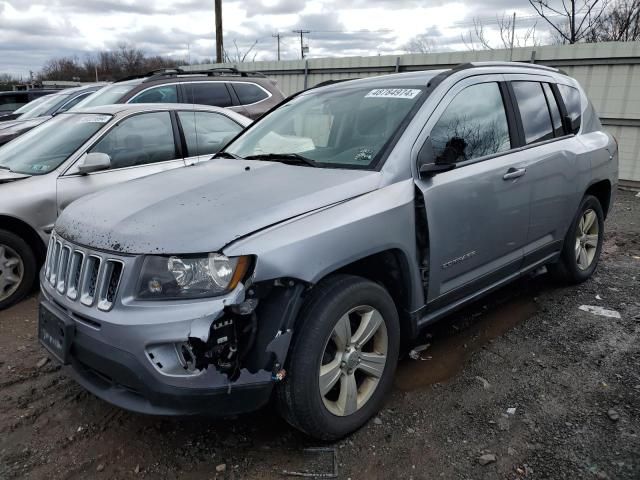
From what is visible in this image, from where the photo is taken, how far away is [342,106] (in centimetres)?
354

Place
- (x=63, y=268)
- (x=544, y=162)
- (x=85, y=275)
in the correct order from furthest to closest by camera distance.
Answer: (x=544, y=162) < (x=63, y=268) < (x=85, y=275)

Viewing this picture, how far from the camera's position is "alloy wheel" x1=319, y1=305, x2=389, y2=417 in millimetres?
2547

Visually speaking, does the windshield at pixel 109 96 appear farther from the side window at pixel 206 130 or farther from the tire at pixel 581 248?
the tire at pixel 581 248

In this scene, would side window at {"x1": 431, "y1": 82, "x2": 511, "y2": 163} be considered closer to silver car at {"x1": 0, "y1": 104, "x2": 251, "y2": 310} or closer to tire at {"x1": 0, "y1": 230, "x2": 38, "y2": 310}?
silver car at {"x1": 0, "y1": 104, "x2": 251, "y2": 310}

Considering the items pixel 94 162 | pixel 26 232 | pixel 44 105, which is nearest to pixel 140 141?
pixel 94 162

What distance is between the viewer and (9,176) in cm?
455

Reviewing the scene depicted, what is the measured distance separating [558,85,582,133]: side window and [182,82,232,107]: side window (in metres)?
5.26

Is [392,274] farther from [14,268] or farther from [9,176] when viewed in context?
[9,176]

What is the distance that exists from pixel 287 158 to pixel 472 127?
3.98 ft

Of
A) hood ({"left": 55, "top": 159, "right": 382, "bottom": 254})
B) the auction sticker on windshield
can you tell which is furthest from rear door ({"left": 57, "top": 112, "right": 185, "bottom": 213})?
the auction sticker on windshield

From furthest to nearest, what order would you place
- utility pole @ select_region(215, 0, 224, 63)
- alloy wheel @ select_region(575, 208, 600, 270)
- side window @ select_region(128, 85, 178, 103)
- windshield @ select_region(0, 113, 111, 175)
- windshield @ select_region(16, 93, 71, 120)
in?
1. utility pole @ select_region(215, 0, 224, 63)
2. windshield @ select_region(16, 93, 71, 120)
3. side window @ select_region(128, 85, 178, 103)
4. windshield @ select_region(0, 113, 111, 175)
5. alloy wheel @ select_region(575, 208, 600, 270)

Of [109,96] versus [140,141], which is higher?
[109,96]

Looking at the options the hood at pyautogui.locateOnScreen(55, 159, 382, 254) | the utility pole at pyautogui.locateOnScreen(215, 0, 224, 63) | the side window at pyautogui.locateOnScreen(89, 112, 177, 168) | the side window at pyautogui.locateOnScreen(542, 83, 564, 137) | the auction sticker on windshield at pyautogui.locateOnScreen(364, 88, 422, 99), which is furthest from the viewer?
the utility pole at pyautogui.locateOnScreen(215, 0, 224, 63)

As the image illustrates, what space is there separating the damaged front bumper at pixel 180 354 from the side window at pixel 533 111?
2.48 metres
